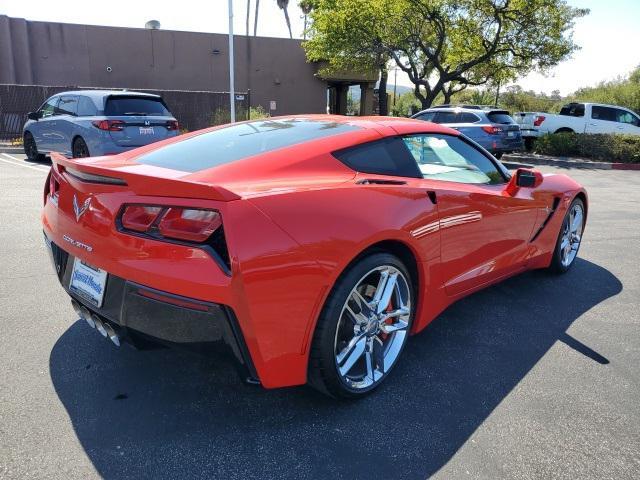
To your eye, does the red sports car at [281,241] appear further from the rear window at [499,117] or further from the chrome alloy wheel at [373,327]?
the rear window at [499,117]

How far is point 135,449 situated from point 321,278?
103 cm

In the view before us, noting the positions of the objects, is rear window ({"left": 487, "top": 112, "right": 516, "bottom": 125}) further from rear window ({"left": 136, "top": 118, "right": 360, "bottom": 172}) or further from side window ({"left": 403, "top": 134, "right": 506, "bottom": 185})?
rear window ({"left": 136, "top": 118, "right": 360, "bottom": 172})

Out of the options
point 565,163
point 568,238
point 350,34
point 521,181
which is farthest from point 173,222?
point 350,34

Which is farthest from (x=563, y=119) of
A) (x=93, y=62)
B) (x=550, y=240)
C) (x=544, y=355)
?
(x=93, y=62)

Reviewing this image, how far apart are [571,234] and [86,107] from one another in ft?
27.0

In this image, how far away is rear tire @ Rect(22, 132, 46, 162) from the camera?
1121cm

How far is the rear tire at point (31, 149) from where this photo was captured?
11211mm

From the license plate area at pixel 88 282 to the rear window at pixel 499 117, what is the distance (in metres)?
13.5

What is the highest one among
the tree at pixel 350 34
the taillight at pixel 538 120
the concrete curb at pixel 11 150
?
the tree at pixel 350 34

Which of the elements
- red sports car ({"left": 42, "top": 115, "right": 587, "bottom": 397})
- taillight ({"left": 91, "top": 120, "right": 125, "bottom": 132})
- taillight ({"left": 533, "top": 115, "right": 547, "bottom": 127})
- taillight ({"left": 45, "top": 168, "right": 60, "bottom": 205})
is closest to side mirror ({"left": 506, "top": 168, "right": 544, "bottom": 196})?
red sports car ({"left": 42, "top": 115, "right": 587, "bottom": 397})

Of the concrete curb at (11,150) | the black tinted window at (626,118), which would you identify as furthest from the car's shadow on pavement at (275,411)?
the black tinted window at (626,118)

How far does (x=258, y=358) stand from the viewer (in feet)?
6.70

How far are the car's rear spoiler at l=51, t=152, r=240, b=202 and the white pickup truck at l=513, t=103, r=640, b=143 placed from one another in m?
18.2

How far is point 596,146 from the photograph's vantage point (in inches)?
617
